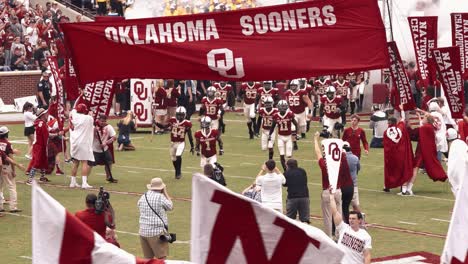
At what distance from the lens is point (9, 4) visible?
4884 centimetres

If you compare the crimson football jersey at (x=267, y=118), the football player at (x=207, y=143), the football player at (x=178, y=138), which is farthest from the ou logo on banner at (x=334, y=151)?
the crimson football jersey at (x=267, y=118)

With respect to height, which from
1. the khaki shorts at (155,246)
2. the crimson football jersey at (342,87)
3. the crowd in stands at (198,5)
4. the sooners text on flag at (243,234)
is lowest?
the khaki shorts at (155,246)

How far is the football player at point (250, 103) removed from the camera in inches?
1439

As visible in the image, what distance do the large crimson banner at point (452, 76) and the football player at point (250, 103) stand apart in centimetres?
1393

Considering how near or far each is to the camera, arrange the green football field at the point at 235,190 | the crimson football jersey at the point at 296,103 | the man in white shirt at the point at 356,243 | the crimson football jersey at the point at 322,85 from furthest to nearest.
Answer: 1. the crimson football jersey at the point at 322,85
2. the crimson football jersey at the point at 296,103
3. the green football field at the point at 235,190
4. the man in white shirt at the point at 356,243

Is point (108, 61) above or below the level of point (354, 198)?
above

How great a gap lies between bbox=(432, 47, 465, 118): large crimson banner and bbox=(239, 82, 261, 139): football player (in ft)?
45.7

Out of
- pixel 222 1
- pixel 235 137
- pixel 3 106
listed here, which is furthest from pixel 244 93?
pixel 222 1

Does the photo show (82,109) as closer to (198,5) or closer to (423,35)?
(423,35)

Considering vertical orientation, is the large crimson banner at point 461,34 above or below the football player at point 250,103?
above

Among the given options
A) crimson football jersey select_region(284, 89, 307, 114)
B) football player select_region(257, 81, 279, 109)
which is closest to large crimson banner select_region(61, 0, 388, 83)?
crimson football jersey select_region(284, 89, 307, 114)

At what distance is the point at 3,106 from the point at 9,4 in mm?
7591

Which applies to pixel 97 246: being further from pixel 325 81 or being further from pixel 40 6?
pixel 40 6

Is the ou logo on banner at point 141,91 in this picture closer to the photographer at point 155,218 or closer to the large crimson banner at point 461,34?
the large crimson banner at point 461,34
